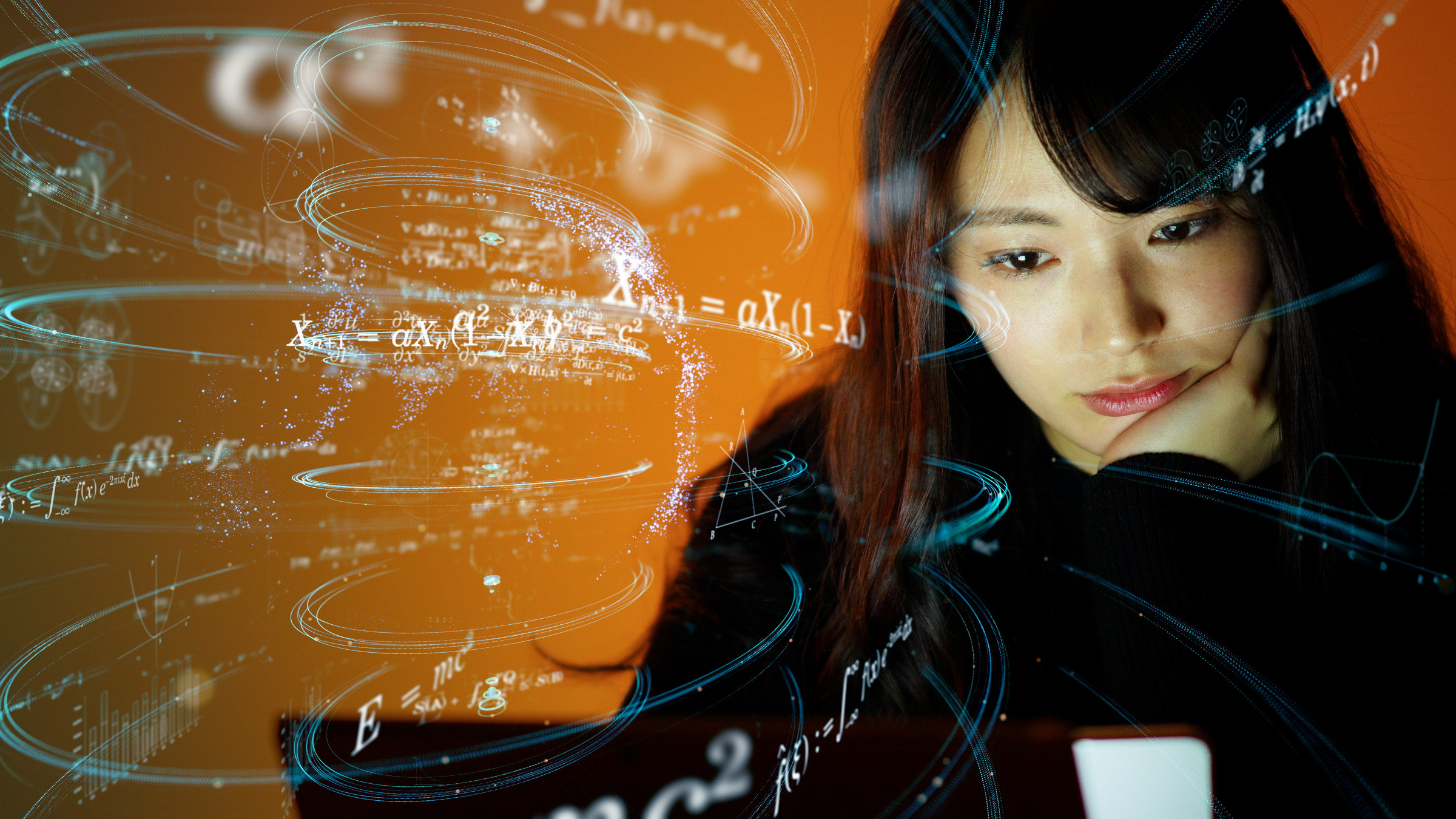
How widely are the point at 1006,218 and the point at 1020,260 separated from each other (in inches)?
2.1

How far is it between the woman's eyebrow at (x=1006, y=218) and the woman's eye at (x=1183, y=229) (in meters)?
0.12

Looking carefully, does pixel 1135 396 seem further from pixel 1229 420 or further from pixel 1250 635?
pixel 1250 635

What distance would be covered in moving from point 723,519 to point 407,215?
14.7 inches

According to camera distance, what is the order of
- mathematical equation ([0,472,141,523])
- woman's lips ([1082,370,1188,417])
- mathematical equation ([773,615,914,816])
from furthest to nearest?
woman's lips ([1082,370,1188,417]) < mathematical equation ([773,615,914,816]) < mathematical equation ([0,472,141,523])

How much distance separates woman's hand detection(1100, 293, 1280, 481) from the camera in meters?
0.87

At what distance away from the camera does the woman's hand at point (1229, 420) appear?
0.87 m

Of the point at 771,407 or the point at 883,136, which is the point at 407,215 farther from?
the point at 883,136

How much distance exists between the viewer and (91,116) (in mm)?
381

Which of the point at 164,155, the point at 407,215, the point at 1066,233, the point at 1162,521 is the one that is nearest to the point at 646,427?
the point at 407,215

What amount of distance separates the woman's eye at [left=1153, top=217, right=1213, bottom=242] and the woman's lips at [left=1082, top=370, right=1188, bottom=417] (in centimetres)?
16

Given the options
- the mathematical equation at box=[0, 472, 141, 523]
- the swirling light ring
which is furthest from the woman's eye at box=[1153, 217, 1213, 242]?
the mathematical equation at box=[0, 472, 141, 523]

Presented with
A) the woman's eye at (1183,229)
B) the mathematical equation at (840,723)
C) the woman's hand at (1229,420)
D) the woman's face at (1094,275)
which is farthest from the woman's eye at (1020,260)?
the mathematical equation at (840,723)

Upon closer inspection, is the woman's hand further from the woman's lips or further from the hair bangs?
the hair bangs

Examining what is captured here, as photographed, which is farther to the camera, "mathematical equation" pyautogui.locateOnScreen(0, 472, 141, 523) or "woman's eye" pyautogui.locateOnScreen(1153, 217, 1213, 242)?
"woman's eye" pyautogui.locateOnScreen(1153, 217, 1213, 242)
